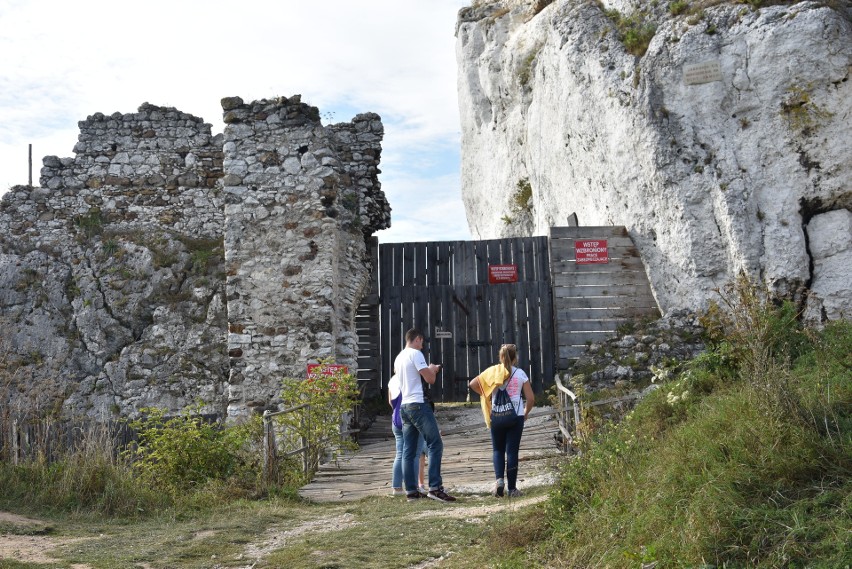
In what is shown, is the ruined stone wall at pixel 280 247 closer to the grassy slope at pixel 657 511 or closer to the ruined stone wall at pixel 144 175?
the ruined stone wall at pixel 144 175

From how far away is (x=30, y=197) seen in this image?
45.2ft

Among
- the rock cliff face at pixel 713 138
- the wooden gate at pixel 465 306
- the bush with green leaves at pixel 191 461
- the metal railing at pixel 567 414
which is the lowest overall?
the bush with green leaves at pixel 191 461

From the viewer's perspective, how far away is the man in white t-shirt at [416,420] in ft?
24.2

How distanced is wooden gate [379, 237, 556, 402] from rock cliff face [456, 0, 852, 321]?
1.66 metres

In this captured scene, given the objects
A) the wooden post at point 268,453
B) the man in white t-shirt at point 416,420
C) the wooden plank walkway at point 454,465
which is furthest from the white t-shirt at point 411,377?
the wooden post at point 268,453

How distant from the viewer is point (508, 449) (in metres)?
7.34

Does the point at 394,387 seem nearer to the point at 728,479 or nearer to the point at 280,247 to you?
the point at 728,479

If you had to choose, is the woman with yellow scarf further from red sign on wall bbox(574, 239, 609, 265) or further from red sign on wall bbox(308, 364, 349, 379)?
red sign on wall bbox(574, 239, 609, 265)

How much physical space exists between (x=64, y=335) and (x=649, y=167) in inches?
363

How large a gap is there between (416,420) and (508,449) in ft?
2.74

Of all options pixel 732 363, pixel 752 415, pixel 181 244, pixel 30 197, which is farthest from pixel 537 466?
pixel 30 197

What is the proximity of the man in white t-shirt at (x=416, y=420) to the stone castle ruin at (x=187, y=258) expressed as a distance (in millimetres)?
3767

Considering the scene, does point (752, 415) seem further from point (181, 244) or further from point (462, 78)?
point (462, 78)

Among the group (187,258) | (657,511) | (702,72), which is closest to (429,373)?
(657,511)
